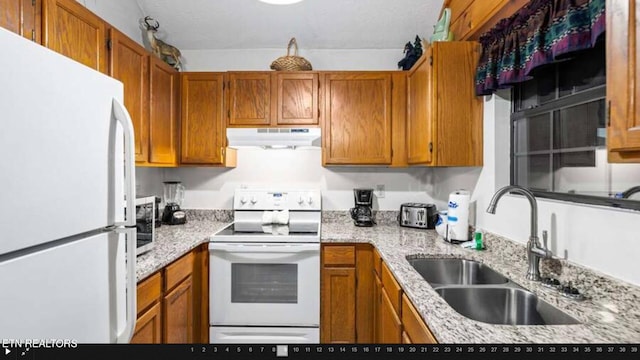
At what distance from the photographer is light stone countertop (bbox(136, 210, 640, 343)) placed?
87 centimetres

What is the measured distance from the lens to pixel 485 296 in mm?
1313

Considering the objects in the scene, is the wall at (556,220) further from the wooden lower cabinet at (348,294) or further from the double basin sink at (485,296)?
the wooden lower cabinet at (348,294)

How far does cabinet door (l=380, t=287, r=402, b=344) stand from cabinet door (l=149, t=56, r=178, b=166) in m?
1.77

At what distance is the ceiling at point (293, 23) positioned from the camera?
2461 mm

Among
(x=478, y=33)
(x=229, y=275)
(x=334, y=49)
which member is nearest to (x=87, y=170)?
(x=229, y=275)

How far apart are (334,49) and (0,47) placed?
2.48 metres

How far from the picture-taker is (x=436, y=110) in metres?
1.92

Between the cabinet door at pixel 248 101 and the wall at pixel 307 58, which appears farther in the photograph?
the wall at pixel 307 58

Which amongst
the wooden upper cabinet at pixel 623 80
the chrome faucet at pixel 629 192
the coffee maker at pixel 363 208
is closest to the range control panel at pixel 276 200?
the coffee maker at pixel 363 208

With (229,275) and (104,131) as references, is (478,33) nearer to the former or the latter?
(104,131)

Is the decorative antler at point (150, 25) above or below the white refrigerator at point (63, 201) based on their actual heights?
above

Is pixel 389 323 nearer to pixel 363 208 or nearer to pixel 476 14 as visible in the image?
pixel 363 208

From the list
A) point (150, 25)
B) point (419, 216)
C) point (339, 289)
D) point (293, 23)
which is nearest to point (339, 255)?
point (339, 289)

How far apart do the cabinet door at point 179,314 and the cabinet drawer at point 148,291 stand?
123 millimetres
